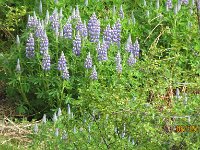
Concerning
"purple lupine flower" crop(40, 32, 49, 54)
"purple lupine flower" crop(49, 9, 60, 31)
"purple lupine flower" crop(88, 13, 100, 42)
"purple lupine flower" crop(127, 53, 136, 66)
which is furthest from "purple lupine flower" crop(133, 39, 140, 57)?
"purple lupine flower" crop(40, 32, 49, 54)

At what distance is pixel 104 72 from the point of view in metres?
7.13

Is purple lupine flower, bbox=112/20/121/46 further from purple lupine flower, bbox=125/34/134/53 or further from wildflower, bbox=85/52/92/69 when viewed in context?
wildflower, bbox=85/52/92/69

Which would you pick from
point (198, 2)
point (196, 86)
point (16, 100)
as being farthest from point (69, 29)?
point (198, 2)

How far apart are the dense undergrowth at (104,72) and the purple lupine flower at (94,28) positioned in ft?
0.03

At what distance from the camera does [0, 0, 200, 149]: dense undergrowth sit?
4.76 meters

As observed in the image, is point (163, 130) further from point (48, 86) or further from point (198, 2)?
point (48, 86)

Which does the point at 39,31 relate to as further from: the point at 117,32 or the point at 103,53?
the point at 117,32

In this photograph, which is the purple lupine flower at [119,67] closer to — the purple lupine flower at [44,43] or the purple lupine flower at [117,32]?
the purple lupine flower at [117,32]

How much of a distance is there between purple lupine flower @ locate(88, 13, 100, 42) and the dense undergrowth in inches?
0.4

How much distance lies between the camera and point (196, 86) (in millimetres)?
4848

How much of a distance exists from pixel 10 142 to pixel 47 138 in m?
1.35

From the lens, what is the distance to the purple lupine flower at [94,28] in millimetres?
7262

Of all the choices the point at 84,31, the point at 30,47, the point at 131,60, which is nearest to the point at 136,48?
the point at 131,60

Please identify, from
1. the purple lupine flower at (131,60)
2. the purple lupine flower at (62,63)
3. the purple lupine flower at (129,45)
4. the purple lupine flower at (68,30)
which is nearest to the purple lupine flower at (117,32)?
the purple lupine flower at (129,45)
